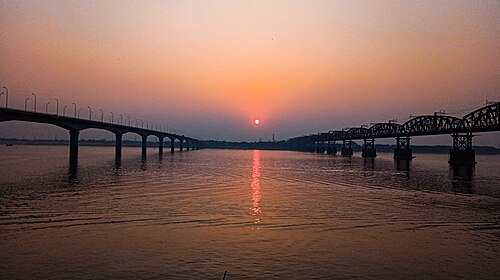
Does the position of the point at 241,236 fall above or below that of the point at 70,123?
below

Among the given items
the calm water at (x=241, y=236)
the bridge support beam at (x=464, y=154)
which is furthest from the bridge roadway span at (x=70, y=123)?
the bridge support beam at (x=464, y=154)

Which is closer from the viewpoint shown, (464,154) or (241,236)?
(241,236)

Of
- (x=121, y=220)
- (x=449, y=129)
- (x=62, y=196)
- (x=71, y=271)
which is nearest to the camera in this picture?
(x=71, y=271)

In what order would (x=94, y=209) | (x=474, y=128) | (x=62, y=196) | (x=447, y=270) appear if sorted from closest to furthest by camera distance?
(x=447, y=270) → (x=94, y=209) → (x=62, y=196) → (x=474, y=128)

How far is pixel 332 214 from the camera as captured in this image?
27.4 metres

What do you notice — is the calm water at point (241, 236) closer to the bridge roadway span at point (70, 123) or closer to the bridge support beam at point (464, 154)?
the bridge roadway span at point (70, 123)

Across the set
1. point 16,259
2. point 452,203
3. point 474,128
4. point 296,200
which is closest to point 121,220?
point 16,259

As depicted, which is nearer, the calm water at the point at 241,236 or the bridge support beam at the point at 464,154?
the calm water at the point at 241,236

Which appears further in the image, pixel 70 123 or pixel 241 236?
pixel 70 123

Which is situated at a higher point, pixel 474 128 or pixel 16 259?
pixel 474 128

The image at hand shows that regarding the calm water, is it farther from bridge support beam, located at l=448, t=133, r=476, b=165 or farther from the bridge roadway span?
bridge support beam, located at l=448, t=133, r=476, b=165

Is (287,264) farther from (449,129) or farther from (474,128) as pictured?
(449,129)

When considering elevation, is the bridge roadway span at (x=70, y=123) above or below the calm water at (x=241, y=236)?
above

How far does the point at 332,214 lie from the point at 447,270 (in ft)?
38.0
